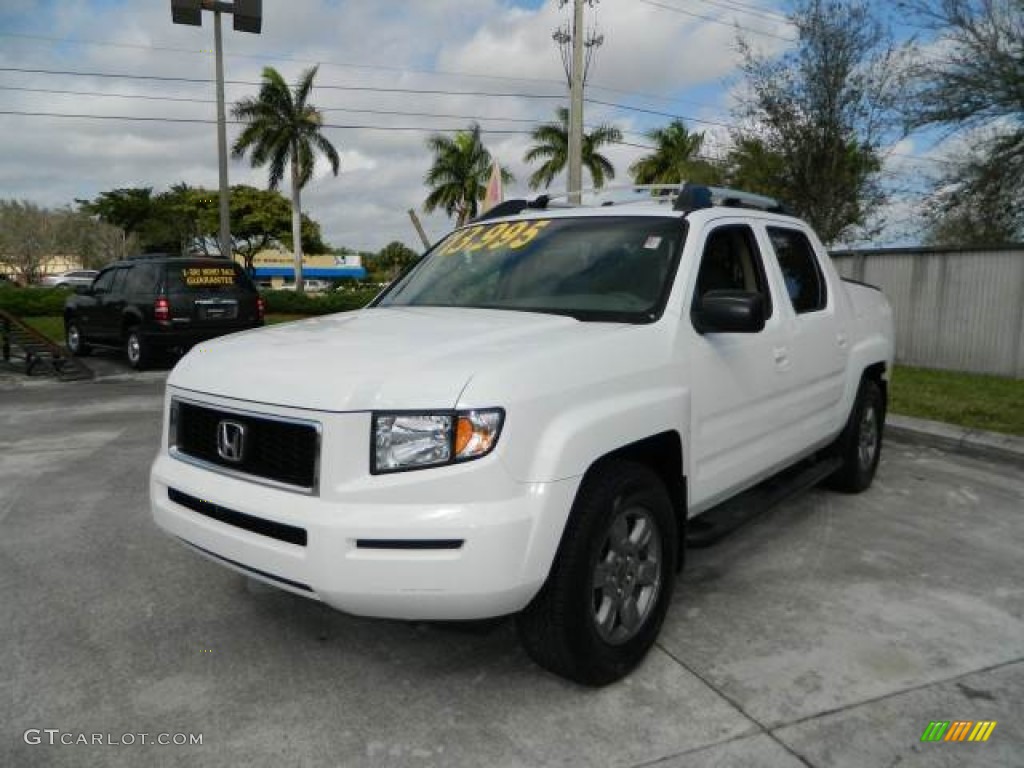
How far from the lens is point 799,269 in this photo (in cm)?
453

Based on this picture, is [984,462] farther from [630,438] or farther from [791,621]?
[630,438]

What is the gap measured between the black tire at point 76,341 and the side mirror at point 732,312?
1362 centimetres

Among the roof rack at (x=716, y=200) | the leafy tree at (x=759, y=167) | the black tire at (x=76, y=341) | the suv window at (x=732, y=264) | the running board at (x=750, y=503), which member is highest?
the leafy tree at (x=759, y=167)

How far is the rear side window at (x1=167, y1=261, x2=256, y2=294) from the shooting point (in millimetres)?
12125

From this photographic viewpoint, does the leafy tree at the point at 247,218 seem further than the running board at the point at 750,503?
Yes

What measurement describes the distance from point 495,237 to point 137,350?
10007 mm

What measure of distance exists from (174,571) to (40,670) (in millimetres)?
994

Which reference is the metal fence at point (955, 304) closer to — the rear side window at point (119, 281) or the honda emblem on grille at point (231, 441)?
the honda emblem on grille at point (231, 441)

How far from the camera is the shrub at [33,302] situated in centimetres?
2358

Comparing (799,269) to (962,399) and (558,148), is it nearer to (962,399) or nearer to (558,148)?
(962,399)

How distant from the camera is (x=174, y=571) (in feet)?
13.0

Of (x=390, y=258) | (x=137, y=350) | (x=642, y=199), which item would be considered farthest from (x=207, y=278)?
(x=390, y=258)

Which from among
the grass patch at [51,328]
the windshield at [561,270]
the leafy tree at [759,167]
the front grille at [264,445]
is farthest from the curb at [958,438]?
the grass patch at [51,328]

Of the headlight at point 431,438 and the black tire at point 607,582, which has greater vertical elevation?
the headlight at point 431,438
